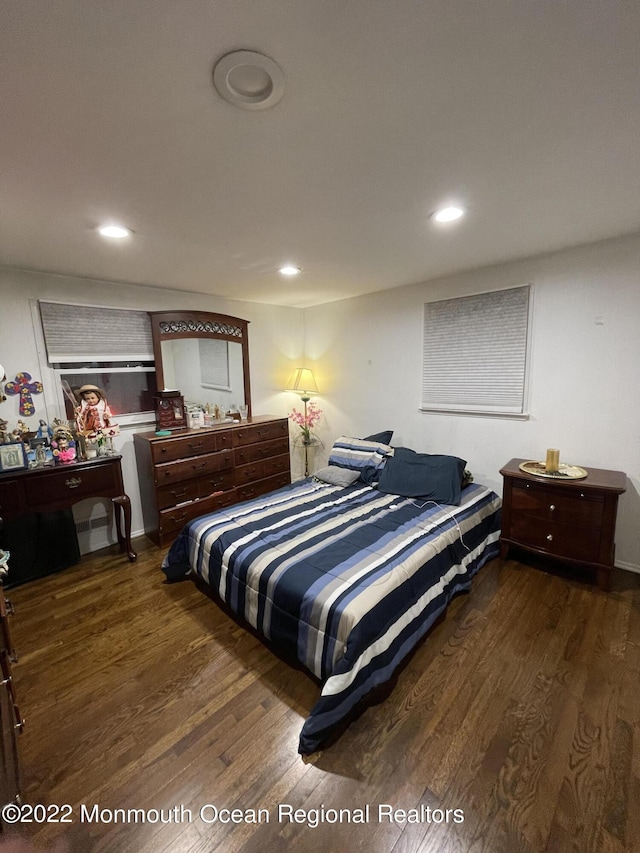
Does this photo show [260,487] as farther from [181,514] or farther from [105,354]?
[105,354]

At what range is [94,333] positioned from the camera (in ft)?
9.52

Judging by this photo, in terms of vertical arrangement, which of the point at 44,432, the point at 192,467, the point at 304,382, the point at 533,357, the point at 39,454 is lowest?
the point at 192,467

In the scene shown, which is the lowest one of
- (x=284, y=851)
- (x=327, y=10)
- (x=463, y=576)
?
(x=284, y=851)

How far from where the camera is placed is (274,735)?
1437 millimetres

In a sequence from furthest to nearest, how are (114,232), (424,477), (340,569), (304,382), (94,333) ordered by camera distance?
1. (304,382)
2. (94,333)
3. (424,477)
4. (114,232)
5. (340,569)

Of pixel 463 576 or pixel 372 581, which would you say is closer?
pixel 372 581

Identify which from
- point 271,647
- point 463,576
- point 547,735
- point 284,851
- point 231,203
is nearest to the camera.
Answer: point 284,851

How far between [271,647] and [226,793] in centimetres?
67

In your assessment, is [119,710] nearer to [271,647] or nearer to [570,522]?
[271,647]

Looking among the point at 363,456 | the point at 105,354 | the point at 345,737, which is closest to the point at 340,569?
the point at 345,737

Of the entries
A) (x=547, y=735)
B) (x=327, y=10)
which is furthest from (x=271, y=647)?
(x=327, y=10)

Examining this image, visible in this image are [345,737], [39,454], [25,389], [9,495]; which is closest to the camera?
[345,737]

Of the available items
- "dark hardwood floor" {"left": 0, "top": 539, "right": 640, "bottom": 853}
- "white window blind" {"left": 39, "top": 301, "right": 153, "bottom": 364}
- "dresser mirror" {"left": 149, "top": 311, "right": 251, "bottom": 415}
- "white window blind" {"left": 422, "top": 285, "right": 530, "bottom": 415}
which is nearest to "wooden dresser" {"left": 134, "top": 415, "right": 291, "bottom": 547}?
"dresser mirror" {"left": 149, "top": 311, "right": 251, "bottom": 415}

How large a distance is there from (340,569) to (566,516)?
5.38 ft
